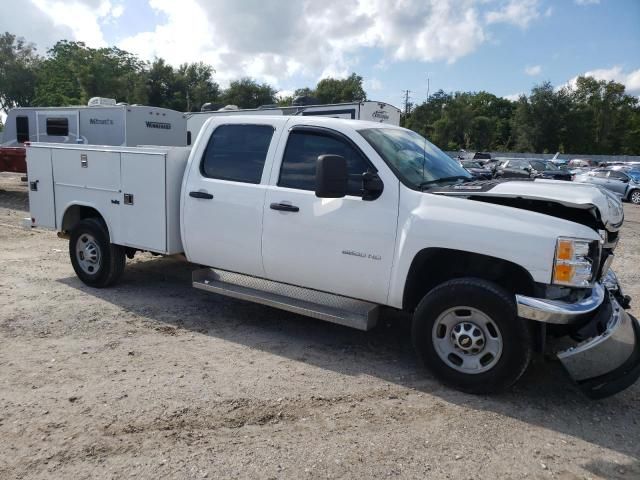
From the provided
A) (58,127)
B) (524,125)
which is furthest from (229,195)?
(524,125)

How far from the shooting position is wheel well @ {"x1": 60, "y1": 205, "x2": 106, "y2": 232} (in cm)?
665

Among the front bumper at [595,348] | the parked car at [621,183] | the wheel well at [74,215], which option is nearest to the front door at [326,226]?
the front bumper at [595,348]

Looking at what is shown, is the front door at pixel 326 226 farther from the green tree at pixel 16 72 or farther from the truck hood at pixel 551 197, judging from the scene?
the green tree at pixel 16 72

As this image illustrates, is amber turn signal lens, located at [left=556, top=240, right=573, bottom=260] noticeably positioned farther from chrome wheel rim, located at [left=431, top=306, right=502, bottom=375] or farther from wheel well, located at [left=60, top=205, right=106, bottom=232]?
wheel well, located at [left=60, top=205, right=106, bottom=232]

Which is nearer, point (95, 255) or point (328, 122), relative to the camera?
point (328, 122)

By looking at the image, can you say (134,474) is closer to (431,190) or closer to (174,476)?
(174,476)

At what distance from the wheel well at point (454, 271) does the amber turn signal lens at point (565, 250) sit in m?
0.31

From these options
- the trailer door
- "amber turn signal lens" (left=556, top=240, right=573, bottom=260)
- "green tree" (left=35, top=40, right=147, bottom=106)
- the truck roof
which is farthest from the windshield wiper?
"green tree" (left=35, top=40, right=147, bottom=106)

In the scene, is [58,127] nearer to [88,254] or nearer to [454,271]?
[88,254]

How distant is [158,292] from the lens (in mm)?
6594

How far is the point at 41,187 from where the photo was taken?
684 centimetres

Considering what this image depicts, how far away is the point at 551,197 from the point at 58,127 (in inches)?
625

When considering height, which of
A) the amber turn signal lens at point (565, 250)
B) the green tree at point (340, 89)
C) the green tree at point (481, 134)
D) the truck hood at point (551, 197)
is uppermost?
the green tree at point (340, 89)

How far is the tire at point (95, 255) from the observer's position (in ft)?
20.8
